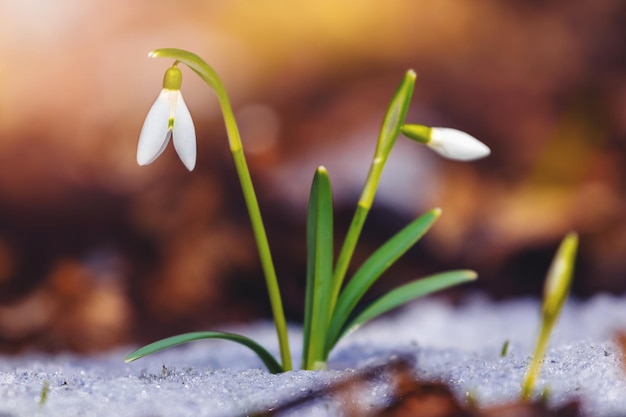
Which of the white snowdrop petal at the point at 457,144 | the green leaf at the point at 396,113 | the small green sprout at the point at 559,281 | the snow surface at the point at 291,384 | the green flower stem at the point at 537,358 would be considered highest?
the green leaf at the point at 396,113

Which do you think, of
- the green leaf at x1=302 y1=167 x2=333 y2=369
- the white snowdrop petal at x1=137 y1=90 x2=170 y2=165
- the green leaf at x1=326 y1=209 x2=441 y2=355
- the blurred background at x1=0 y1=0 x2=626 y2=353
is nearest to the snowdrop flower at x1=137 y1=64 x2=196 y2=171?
the white snowdrop petal at x1=137 y1=90 x2=170 y2=165

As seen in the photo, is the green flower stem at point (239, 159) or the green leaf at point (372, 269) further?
the green leaf at point (372, 269)

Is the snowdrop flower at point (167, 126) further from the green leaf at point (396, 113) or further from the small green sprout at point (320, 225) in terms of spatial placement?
the green leaf at point (396, 113)

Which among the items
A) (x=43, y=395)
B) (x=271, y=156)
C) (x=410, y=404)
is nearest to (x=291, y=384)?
(x=410, y=404)

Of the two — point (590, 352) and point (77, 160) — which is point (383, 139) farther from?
point (77, 160)

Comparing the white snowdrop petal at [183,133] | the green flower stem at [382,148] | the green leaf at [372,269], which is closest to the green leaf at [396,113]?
the green flower stem at [382,148]
